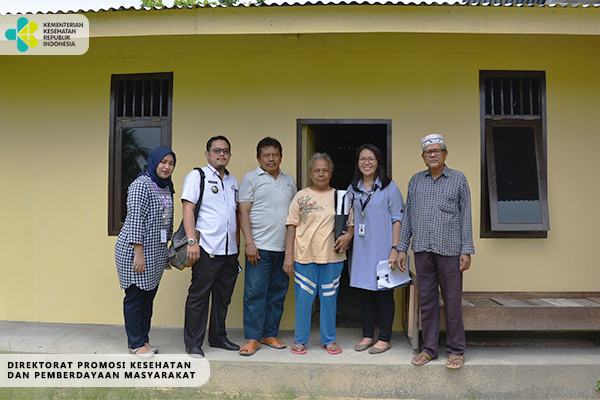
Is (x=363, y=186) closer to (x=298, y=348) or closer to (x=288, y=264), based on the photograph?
(x=288, y=264)

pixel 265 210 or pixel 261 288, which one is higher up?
pixel 265 210

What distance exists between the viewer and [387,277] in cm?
334

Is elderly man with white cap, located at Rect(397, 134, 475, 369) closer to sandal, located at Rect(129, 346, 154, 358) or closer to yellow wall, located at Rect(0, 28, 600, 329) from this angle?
yellow wall, located at Rect(0, 28, 600, 329)

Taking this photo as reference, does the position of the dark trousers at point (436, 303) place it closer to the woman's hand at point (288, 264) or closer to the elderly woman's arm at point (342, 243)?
the elderly woman's arm at point (342, 243)

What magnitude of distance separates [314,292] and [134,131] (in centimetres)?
261

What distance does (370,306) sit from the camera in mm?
3525

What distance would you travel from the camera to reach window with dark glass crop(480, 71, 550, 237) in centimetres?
405

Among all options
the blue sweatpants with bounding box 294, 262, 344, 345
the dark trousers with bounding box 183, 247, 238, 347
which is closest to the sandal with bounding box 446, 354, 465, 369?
the blue sweatpants with bounding box 294, 262, 344, 345

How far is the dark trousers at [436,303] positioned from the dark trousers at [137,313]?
2.21 m

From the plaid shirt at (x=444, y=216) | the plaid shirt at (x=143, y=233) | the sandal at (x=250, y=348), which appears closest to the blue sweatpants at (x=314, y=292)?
the sandal at (x=250, y=348)

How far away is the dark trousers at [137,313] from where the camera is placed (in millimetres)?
3264

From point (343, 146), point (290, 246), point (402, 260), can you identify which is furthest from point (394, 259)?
point (343, 146)

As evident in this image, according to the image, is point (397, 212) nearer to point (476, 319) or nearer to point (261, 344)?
point (476, 319)

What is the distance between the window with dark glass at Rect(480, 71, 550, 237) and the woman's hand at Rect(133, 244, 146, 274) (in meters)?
3.24
